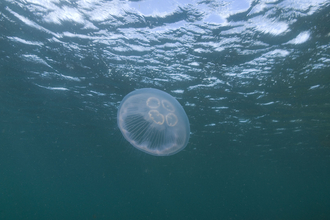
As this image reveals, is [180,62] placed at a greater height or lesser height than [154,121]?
greater

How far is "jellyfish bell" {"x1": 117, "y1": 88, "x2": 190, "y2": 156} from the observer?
480 cm

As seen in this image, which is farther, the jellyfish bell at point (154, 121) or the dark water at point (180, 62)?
the dark water at point (180, 62)

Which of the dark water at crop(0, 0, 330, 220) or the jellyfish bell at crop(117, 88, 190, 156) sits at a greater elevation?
the dark water at crop(0, 0, 330, 220)

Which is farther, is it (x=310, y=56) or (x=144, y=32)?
(x=310, y=56)

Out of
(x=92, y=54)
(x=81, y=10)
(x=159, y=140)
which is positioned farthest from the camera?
(x=92, y=54)

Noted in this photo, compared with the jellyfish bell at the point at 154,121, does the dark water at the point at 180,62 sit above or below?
above

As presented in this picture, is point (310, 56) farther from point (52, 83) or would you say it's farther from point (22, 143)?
point (22, 143)

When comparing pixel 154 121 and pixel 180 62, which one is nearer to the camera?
pixel 154 121

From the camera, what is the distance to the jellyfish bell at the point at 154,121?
4796mm

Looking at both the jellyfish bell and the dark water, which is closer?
the jellyfish bell

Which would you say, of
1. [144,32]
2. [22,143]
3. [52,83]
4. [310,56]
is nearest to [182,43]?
[144,32]

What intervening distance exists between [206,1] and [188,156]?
20.6 meters

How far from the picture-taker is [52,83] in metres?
10.5

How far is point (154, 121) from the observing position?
4812 millimetres
